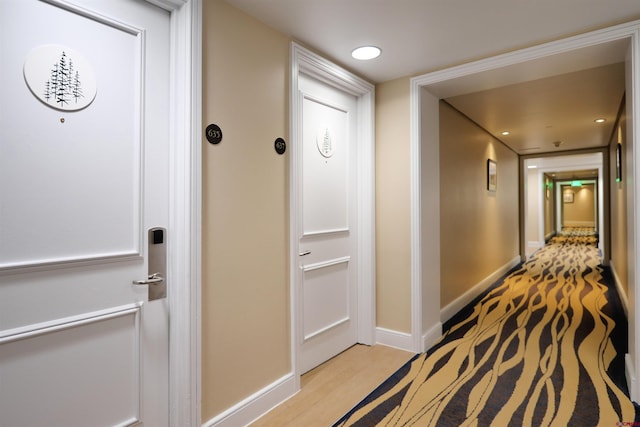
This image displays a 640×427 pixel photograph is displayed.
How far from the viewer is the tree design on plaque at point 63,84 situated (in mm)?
1388

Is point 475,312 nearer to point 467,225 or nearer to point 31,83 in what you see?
point 467,225

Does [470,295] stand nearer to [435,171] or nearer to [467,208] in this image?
[467,208]

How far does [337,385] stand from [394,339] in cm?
84

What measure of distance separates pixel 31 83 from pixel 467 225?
4.36m

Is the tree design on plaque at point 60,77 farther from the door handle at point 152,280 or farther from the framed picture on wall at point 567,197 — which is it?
the framed picture on wall at point 567,197

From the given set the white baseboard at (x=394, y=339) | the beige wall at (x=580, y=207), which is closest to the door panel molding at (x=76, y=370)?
the white baseboard at (x=394, y=339)

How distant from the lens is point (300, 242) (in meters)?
2.67

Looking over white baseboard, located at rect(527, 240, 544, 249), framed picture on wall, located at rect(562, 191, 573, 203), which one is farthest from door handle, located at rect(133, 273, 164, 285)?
framed picture on wall, located at rect(562, 191, 573, 203)

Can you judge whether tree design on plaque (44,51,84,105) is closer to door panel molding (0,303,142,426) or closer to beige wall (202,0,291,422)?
beige wall (202,0,291,422)

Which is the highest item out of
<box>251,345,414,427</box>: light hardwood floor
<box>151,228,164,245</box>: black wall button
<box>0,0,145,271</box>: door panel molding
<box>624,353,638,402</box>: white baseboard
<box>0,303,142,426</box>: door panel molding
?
<box>0,0,145,271</box>: door panel molding

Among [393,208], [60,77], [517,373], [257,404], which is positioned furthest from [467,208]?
[60,77]

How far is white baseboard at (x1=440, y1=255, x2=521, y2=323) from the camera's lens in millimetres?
3890

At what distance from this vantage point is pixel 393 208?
318 centimetres

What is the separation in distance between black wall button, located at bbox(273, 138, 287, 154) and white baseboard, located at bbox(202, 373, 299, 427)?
1.45 meters
